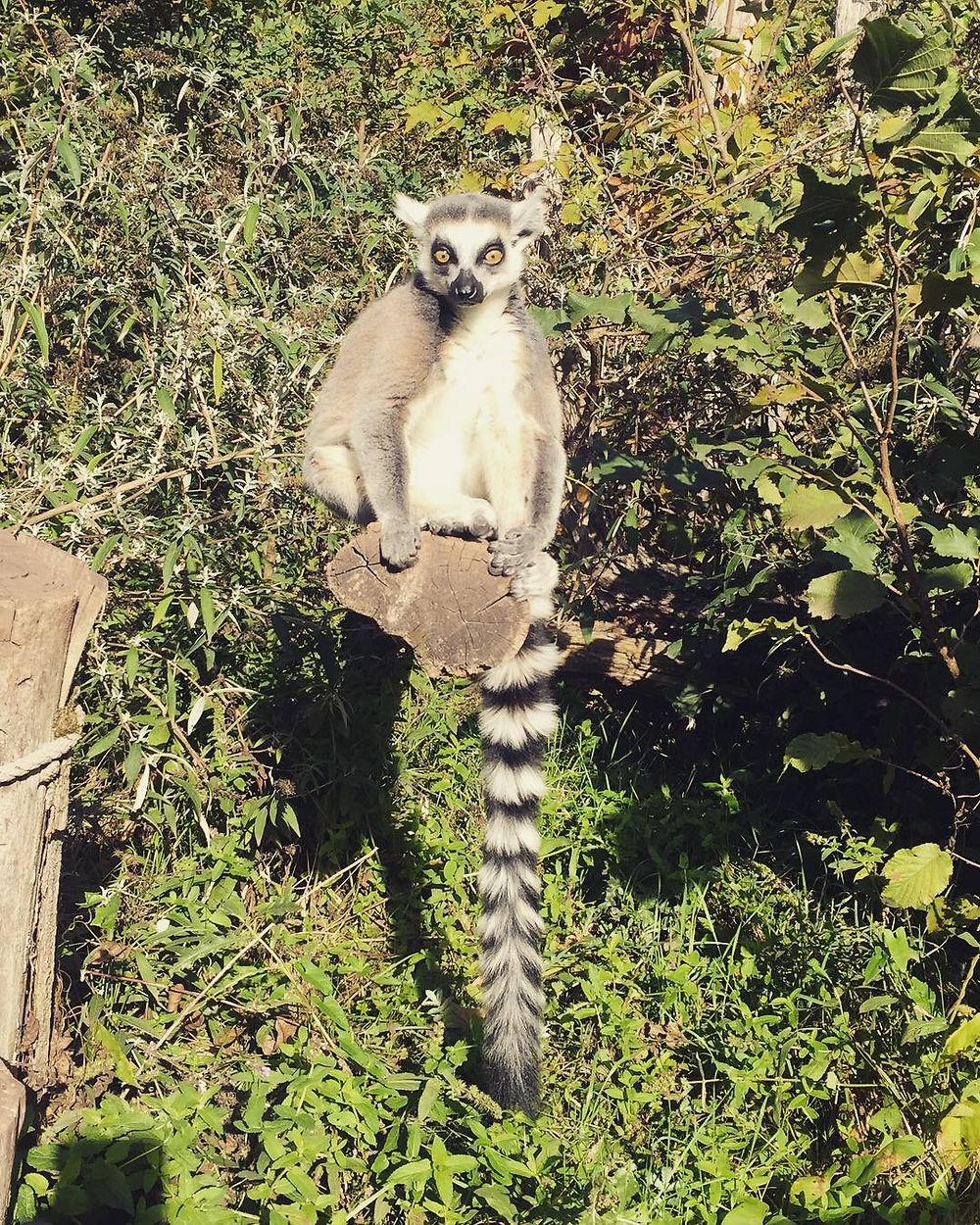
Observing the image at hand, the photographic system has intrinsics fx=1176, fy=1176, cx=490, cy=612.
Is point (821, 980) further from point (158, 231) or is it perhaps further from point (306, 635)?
point (158, 231)

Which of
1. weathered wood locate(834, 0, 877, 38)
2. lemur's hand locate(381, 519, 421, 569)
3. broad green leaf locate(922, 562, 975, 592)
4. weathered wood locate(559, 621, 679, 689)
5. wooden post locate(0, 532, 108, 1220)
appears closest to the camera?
wooden post locate(0, 532, 108, 1220)

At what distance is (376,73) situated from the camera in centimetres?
690

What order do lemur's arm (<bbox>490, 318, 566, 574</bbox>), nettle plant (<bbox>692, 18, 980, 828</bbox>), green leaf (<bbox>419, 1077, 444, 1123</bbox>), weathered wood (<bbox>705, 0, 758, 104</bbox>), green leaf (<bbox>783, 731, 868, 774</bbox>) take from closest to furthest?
nettle plant (<bbox>692, 18, 980, 828</bbox>), green leaf (<bbox>419, 1077, 444, 1123</bbox>), green leaf (<bbox>783, 731, 868, 774</bbox>), lemur's arm (<bbox>490, 318, 566, 574</bbox>), weathered wood (<bbox>705, 0, 758, 104</bbox>)

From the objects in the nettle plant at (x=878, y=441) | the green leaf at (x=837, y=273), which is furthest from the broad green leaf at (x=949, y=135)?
the green leaf at (x=837, y=273)

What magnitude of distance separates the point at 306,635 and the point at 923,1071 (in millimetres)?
2765

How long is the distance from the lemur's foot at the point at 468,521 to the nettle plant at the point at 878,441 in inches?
31.5

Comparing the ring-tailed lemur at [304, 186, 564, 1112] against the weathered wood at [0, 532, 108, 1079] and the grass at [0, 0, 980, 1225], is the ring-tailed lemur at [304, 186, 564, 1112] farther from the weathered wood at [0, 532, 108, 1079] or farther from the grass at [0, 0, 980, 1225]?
the weathered wood at [0, 532, 108, 1079]

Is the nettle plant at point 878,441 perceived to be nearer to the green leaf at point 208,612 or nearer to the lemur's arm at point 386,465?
the lemur's arm at point 386,465

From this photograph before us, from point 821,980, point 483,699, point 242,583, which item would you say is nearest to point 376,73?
point 242,583

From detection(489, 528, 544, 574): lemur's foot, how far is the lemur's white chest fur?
0.20 meters

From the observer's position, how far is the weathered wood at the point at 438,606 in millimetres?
3350

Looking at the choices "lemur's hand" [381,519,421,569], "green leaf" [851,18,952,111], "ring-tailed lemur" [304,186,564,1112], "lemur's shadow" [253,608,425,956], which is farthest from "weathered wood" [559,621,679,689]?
"green leaf" [851,18,952,111]

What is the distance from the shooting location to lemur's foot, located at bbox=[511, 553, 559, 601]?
11.9 feet

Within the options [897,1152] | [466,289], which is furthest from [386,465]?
[897,1152]
